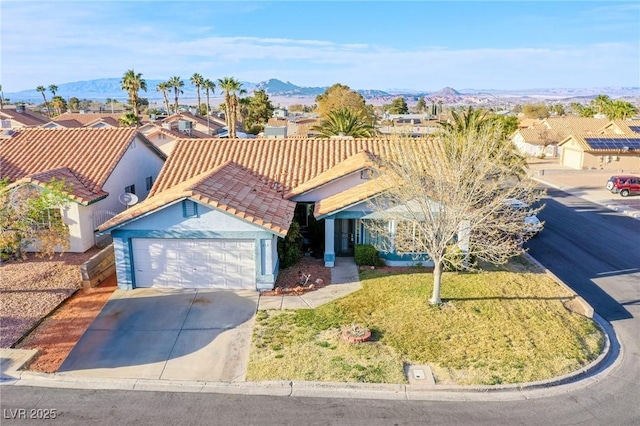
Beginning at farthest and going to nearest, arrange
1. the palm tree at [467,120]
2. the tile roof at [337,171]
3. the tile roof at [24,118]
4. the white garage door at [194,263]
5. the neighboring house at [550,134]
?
the neighboring house at [550,134] < the tile roof at [24,118] < the palm tree at [467,120] < the tile roof at [337,171] < the white garage door at [194,263]

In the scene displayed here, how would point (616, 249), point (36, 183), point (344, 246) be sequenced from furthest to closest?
point (616, 249) < point (344, 246) < point (36, 183)

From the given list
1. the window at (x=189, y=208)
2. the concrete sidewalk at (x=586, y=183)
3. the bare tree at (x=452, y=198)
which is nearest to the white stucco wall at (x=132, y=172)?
the window at (x=189, y=208)

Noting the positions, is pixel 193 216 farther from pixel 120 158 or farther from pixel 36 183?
pixel 120 158

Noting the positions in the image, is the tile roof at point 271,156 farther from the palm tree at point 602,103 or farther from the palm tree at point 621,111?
the palm tree at point 602,103

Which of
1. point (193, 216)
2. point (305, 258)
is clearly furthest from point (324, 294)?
point (193, 216)

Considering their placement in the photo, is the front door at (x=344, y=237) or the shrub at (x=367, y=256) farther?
the front door at (x=344, y=237)

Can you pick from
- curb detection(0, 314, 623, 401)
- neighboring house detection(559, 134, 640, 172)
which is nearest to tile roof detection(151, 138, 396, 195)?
curb detection(0, 314, 623, 401)
